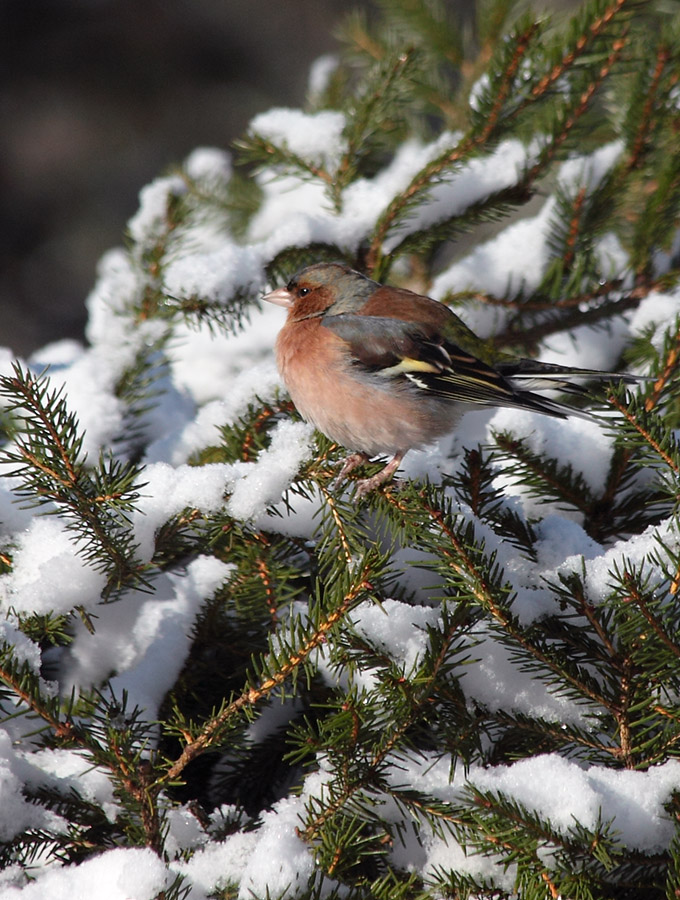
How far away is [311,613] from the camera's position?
3.78 feet

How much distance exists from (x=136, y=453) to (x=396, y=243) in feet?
2.91

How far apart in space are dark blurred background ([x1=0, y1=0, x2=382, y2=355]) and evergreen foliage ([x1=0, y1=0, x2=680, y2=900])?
4869mm

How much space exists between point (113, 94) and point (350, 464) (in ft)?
21.9

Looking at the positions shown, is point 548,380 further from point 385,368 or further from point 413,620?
point 413,620

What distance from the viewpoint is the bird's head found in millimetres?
2020

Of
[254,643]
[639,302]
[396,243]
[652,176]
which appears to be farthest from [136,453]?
[652,176]

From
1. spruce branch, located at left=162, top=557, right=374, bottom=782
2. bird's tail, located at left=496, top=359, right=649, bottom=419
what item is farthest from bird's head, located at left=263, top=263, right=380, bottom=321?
spruce branch, located at left=162, top=557, right=374, bottom=782

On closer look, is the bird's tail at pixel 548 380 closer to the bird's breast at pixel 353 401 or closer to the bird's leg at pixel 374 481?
the bird's breast at pixel 353 401

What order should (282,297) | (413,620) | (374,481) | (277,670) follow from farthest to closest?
(282,297) < (374,481) < (413,620) < (277,670)

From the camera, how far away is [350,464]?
1576mm

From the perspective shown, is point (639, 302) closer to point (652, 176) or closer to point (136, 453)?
point (652, 176)

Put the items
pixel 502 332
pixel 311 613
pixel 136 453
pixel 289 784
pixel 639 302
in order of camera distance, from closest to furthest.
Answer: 1. pixel 311 613
2. pixel 289 784
3. pixel 136 453
4. pixel 639 302
5. pixel 502 332

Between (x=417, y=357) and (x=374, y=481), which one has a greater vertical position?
(x=417, y=357)

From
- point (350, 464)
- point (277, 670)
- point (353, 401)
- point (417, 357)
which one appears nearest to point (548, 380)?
point (417, 357)
